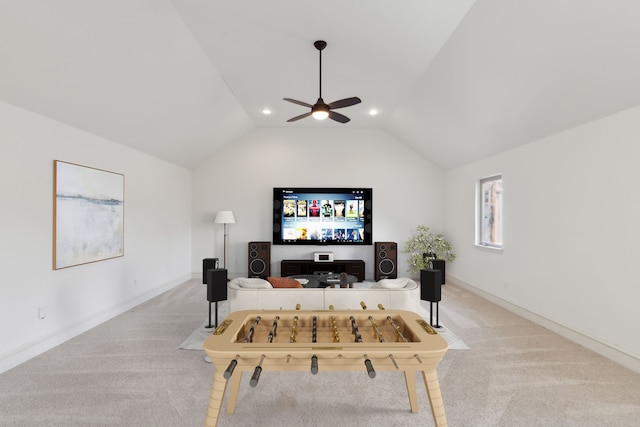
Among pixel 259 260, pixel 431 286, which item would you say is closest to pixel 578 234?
pixel 431 286

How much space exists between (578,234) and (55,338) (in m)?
5.42

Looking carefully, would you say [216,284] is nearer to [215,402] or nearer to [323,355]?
[215,402]

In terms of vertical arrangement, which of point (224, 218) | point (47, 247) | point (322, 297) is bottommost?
point (322, 297)

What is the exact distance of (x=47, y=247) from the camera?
314 cm

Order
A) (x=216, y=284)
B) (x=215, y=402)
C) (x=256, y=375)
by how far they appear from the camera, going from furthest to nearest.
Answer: (x=216, y=284), (x=215, y=402), (x=256, y=375)

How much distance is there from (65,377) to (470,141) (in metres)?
5.47

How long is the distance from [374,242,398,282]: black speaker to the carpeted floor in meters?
2.76

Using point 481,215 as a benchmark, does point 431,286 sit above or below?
below

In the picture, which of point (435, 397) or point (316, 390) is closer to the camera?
point (435, 397)

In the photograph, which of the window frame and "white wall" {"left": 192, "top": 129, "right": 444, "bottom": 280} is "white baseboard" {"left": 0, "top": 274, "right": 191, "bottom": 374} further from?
the window frame

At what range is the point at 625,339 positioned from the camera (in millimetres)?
2807

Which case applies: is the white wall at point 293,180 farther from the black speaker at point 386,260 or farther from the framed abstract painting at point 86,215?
the framed abstract painting at point 86,215

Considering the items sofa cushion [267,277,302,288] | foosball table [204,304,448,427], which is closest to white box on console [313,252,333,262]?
sofa cushion [267,277,302,288]

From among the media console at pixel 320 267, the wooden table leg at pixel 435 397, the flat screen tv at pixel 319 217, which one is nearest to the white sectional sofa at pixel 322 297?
the wooden table leg at pixel 435 397
